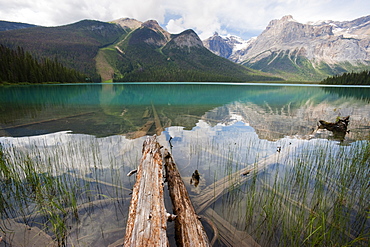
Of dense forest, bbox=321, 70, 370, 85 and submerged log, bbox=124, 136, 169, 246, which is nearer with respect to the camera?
submerged log, bbox=124, 136, 169, 246

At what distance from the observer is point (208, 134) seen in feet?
43.3

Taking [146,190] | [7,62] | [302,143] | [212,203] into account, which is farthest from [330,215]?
[7,62]

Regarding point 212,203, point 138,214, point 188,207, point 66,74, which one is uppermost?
point 66,74

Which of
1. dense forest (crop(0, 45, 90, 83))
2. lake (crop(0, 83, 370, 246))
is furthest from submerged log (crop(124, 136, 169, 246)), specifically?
dense forest (crop(0, 45, 90, 83))

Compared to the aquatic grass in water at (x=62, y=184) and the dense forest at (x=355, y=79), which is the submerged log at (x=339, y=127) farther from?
the dense forest at (x=355, y=79)

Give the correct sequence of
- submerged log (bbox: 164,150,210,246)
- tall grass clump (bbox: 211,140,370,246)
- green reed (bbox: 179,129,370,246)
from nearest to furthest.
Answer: submerged log (bbox: 164,150,210,246) < tall grass clump (bbox: 211,140,370,246) < green reed (bbox: 179,129,370,246)

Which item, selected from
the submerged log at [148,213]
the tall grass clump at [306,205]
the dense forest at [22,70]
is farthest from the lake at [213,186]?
the dense forest at [22,70]

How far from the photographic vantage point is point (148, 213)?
3.56 m

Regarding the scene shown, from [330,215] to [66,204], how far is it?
7.59 metres

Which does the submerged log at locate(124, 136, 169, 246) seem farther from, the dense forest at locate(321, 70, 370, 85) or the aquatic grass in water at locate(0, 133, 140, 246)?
the dense forest at locate(321, 70, 370, 85)

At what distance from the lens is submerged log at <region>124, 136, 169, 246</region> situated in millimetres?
2988

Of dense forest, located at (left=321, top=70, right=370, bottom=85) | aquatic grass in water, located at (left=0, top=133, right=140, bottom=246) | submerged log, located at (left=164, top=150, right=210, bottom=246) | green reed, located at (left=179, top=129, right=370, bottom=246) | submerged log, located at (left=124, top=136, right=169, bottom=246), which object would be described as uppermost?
dense forest, located at (left=321, top=70, right=370, bottom=85)

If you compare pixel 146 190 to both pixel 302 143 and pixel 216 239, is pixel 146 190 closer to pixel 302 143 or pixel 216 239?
pixel 216 239

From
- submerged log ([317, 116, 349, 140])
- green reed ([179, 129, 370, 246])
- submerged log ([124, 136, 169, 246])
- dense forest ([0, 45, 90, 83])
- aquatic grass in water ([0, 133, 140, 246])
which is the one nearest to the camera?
submerged log ([124, 136, 169, 246])
